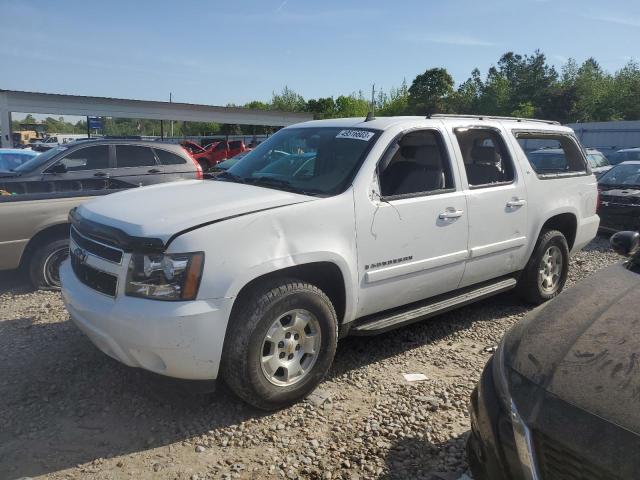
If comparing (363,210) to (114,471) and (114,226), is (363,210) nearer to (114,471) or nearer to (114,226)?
(114,226)

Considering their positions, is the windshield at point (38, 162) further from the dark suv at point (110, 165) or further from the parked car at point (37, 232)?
the parked car at point (37, 232)

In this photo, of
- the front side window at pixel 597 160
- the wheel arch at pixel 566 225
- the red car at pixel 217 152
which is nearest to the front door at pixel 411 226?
the wheel arch at pixel 566 225

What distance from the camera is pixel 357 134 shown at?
4.02 m

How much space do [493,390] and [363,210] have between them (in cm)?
164

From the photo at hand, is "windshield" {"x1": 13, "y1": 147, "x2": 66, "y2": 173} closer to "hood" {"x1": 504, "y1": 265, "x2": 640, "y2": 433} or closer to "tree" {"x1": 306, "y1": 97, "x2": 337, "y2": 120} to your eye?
"hood" {"x1": 504, "y1": 265, "x2": 640, "y2": 433}

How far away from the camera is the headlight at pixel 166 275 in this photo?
113 inches

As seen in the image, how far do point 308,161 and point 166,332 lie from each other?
1.86 m

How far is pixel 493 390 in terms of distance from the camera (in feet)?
7.31

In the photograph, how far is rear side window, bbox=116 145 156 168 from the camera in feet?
27.3

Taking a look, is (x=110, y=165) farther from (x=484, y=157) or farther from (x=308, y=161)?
(x=484, y=157)

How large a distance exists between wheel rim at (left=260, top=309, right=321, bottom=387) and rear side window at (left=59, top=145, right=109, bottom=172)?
238 inches

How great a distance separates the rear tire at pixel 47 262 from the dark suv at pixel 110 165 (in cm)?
169

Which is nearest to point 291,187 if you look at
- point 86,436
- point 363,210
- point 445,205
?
point 363,210

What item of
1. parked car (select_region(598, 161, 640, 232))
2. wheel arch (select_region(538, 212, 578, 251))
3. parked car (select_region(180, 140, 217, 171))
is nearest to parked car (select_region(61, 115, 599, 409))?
wheel arch (select_region(538, 212, 578, 251))
